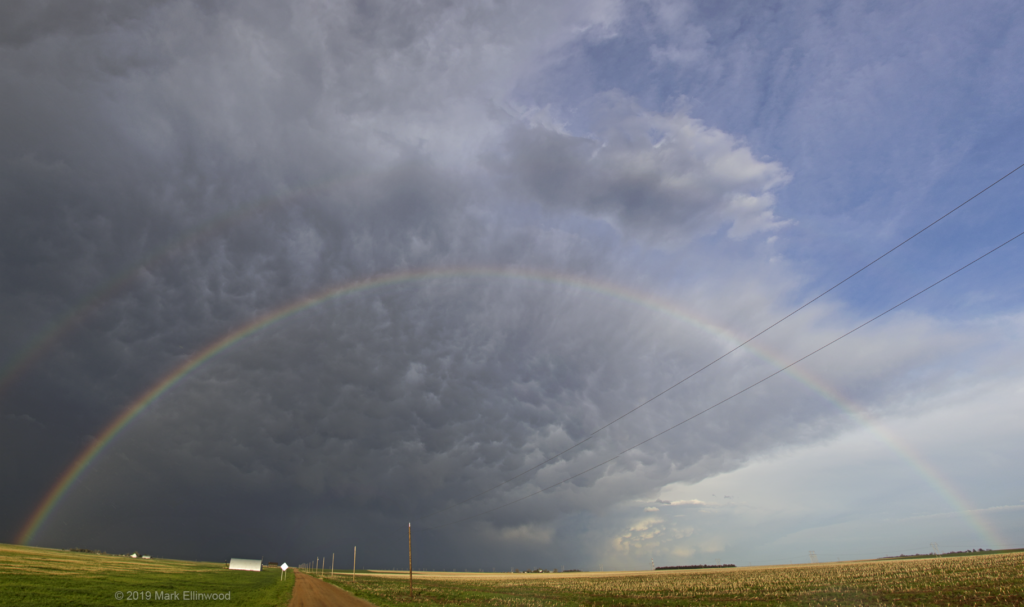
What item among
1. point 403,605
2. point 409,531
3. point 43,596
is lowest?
point 403,605

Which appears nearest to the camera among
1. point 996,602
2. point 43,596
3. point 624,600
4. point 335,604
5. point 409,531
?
point 996,602

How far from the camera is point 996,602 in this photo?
129 feet

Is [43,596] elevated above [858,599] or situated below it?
above

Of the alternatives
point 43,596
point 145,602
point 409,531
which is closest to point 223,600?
point 145,602

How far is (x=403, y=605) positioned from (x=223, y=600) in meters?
16.3

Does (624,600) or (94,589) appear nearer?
(94,589)

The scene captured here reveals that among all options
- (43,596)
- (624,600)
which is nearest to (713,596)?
(624,600)

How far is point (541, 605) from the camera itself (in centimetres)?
5012

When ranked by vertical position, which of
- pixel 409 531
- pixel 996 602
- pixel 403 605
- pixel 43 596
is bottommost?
pixel 996 602

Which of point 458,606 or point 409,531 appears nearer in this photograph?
point 458,606

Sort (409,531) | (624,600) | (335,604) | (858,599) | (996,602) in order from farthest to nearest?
(409,531) < (624,600) < (335,604) < (858,599) < (996,602)

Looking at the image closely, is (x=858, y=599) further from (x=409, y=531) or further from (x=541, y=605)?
(x=409, y=531)

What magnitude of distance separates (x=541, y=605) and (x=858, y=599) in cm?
2811

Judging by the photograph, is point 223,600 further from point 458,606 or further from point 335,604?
point 458,606
